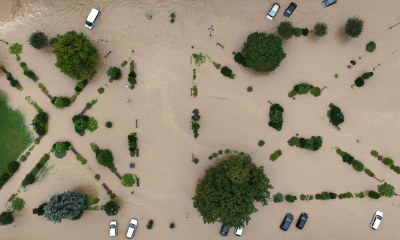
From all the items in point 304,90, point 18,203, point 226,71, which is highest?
point 304,90

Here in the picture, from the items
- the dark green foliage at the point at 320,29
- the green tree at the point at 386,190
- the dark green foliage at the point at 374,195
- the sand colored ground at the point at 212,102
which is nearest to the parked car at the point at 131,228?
the sand colored ground at the point at 212,102

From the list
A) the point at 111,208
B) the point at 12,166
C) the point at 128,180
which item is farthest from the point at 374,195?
the point at 12,166

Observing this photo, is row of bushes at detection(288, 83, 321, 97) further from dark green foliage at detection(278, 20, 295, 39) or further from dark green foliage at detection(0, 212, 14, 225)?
dark green foliage at detection(0, 212, 14, 225)

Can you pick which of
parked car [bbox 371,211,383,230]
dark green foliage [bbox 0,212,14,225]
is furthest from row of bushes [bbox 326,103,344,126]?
dark green foliage [bbox 0,212,14,225]

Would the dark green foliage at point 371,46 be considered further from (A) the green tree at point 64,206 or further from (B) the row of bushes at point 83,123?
(A) the green tree at point 64,206

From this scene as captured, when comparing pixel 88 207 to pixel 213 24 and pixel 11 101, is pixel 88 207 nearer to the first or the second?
pixel 11 101

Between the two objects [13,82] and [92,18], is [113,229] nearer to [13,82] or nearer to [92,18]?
[13,82]
